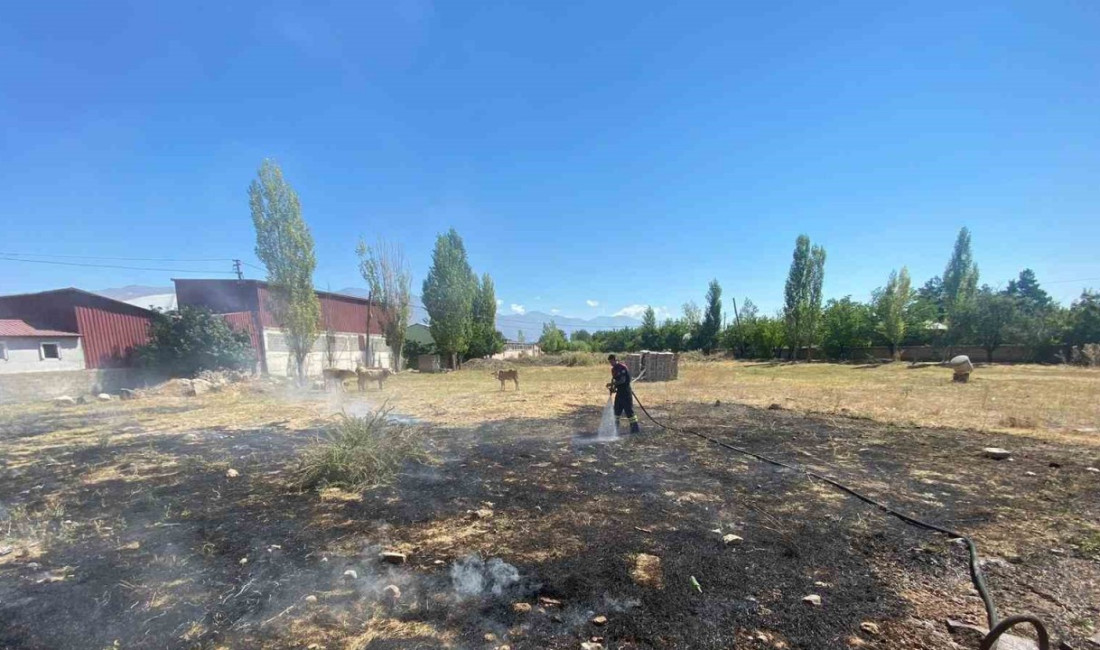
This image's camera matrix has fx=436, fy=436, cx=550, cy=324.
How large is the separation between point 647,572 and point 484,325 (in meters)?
35.2

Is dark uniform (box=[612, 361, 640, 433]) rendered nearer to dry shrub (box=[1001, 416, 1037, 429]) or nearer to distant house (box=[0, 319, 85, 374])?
dry shrub (box=[1001, 416, 1037, 429])

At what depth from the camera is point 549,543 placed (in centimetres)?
415

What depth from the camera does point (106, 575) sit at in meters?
3.68

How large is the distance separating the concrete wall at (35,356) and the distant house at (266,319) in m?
4.12

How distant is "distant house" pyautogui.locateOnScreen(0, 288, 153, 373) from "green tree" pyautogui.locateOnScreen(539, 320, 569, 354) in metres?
32.6

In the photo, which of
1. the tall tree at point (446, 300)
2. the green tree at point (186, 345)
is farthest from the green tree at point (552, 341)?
the green tree at point (186, 345)

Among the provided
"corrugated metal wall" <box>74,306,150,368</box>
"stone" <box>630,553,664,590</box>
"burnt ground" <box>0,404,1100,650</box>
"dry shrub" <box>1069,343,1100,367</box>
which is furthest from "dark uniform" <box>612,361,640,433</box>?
"dry shrub" <box>1069,343,1100,367</box>

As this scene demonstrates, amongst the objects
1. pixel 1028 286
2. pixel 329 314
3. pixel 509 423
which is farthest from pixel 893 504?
pixel 1028 286

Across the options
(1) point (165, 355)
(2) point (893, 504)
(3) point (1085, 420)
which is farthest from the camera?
(1) point (165, 355)

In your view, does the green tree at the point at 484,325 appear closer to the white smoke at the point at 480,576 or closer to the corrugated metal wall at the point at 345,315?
the corrugated metal wall at the point at 345,315

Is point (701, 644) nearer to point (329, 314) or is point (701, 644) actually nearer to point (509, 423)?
point (509, 423)

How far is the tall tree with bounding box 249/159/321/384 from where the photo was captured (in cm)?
2188

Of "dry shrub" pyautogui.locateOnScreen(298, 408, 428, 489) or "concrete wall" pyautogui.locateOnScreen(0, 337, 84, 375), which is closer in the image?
"dry shrub" pyautogui.locateOnScreen(298, 408, 428, 489)

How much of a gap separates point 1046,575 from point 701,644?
123 inches
